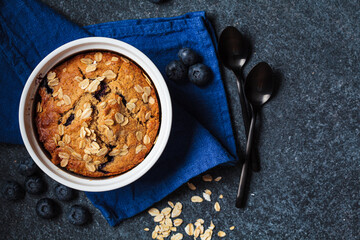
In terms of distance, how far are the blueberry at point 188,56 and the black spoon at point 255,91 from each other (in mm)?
260

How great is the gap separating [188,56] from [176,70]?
81mm

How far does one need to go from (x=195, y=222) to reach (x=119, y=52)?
2.86ft

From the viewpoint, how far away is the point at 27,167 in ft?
5.00

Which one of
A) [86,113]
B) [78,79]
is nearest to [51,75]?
[78,79]

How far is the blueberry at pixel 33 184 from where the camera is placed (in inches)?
60.7

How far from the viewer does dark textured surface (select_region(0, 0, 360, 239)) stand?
59.0 inches

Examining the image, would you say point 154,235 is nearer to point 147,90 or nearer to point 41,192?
point 41,192

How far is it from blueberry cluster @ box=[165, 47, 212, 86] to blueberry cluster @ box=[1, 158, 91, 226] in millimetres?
725

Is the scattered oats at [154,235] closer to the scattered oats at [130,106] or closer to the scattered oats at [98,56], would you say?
the scattered oats at [130,106]

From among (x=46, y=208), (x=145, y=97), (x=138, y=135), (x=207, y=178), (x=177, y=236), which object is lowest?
(x=177, y=236)

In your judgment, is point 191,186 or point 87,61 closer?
point 87,61

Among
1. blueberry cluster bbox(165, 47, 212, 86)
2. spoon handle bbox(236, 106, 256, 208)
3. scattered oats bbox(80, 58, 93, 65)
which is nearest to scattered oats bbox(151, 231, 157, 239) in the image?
spoon handle bbox(236, 106, 256, 208)

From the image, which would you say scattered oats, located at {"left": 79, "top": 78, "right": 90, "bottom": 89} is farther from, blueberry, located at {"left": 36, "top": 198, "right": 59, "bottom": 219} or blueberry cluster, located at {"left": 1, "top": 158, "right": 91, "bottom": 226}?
blueberry, located at {"left": 36, "top": 198, "right": 59, "bottom": 219}

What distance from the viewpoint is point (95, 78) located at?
47.9 inches
